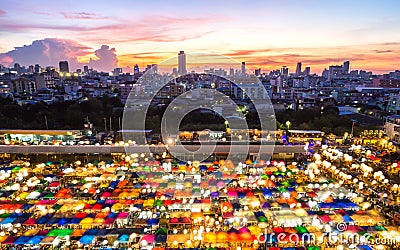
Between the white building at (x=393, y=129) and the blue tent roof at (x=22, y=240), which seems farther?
the white building at (x=393, y=129)

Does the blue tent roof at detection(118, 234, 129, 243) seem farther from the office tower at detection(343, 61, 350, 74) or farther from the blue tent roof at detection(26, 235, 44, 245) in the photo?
the office tower at detection(343, 61, 350, 74)

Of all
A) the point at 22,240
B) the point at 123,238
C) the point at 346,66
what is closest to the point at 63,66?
the point at 22,240

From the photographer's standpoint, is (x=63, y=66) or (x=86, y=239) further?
(x=63, y=66)

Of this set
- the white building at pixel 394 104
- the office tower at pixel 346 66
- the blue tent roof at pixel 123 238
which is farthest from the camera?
the office tower at pixel 346 66

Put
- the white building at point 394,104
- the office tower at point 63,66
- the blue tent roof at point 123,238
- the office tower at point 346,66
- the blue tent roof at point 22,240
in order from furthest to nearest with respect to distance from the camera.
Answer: the office tower at point 346,66 → the office tower at point 63,66 → the white building at point 394,104 → the blue tent roof at point 123,238 → the blue tent roof at point 22,240

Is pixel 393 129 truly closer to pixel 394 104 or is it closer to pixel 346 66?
pixel 394 104

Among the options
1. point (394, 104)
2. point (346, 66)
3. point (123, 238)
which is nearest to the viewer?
point (123, 238)

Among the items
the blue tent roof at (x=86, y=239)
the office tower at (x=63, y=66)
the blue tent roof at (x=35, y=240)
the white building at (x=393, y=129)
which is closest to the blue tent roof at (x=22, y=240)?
the blue tent roof at (x=35, y=240)

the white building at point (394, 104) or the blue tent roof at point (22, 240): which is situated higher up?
the white building at point (394, 104)

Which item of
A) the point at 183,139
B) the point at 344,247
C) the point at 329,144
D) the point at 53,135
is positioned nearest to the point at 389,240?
the point at 344,247

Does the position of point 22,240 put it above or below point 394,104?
below

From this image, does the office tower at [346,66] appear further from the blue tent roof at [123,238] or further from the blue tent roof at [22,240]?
the blue tent roof at [22,240]
